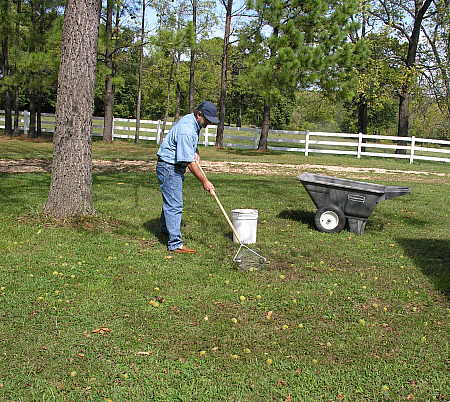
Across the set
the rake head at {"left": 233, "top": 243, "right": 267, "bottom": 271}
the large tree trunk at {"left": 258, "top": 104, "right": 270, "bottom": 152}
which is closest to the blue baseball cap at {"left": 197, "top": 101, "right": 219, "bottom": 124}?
the rake head at {"left": 233, "top": 243, "right": 267, "bottom": 271}

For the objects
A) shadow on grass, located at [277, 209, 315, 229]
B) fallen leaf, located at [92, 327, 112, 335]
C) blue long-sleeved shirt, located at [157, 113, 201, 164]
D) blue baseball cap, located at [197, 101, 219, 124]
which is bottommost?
fallen leaf, located at [92, 327, 112, 335]

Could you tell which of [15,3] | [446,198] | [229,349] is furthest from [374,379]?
[15,3]

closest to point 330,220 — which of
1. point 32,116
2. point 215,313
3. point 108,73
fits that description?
point 215,313

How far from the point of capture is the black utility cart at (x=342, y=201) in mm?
7984

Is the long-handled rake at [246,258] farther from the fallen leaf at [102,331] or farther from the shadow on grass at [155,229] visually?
the fallen leaf at [102,331]

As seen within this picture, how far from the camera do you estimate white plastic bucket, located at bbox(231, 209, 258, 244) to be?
716cm

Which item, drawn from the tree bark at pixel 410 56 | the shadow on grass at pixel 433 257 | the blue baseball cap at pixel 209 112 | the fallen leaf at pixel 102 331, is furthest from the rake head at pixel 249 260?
the tree bark at pixel 410 56

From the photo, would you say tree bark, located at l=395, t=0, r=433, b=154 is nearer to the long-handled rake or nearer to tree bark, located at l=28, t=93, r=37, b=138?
tree bark, located at l=28, t=93, r=37, b=138

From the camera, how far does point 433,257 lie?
7199mm

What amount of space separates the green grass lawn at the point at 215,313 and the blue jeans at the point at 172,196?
280 millimetres

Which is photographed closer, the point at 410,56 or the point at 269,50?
the point at 269,50

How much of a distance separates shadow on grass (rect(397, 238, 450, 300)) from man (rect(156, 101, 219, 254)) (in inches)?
107

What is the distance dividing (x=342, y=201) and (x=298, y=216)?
1.42 metres

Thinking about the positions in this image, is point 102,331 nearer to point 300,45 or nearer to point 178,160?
point 178,160
